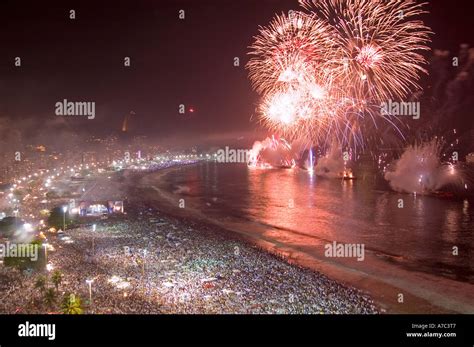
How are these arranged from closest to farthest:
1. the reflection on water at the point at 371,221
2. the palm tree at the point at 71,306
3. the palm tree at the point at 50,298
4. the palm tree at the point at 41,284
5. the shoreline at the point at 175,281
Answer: the palm tree at the point at 71,306 < the palm tree at the point at 50,298 < the shoreline at the point at 175,281 < the palm tree at the point at 41,284 < the reflection on water at the point at 371,221

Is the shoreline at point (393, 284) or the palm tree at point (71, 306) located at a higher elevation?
the palm tree at point (71, 306)

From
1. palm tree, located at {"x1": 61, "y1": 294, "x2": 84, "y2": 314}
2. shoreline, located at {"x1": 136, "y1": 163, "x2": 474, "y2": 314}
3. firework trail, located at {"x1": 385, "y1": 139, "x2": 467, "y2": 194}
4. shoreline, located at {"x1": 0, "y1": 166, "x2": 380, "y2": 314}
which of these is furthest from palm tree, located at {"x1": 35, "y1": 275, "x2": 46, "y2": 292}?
firework trail, located at {"x1": 385, "y1": 139, "x2": 467, "y2": 194}

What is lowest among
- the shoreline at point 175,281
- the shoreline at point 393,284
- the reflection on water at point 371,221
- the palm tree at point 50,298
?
the reflection on water at point 371,221

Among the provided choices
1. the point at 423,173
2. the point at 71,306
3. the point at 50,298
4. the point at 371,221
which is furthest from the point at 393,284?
the point at 423,173

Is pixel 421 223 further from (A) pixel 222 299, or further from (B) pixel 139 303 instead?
(B) pixel 139 303

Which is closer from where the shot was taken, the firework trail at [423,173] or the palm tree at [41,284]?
the palm tree at [41,284]

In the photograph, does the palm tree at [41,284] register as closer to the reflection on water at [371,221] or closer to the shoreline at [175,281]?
the shoreline at [175,281]

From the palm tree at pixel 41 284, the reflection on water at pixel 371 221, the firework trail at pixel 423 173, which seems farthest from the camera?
the firework trail at pixel 423 173

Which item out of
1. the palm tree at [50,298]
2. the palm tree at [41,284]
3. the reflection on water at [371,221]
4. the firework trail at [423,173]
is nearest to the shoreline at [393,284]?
the reflection on water at [371,221]

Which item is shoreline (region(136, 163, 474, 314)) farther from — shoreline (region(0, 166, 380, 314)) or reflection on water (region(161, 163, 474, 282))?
reflection on water (region(161, 163, 474, 282))
